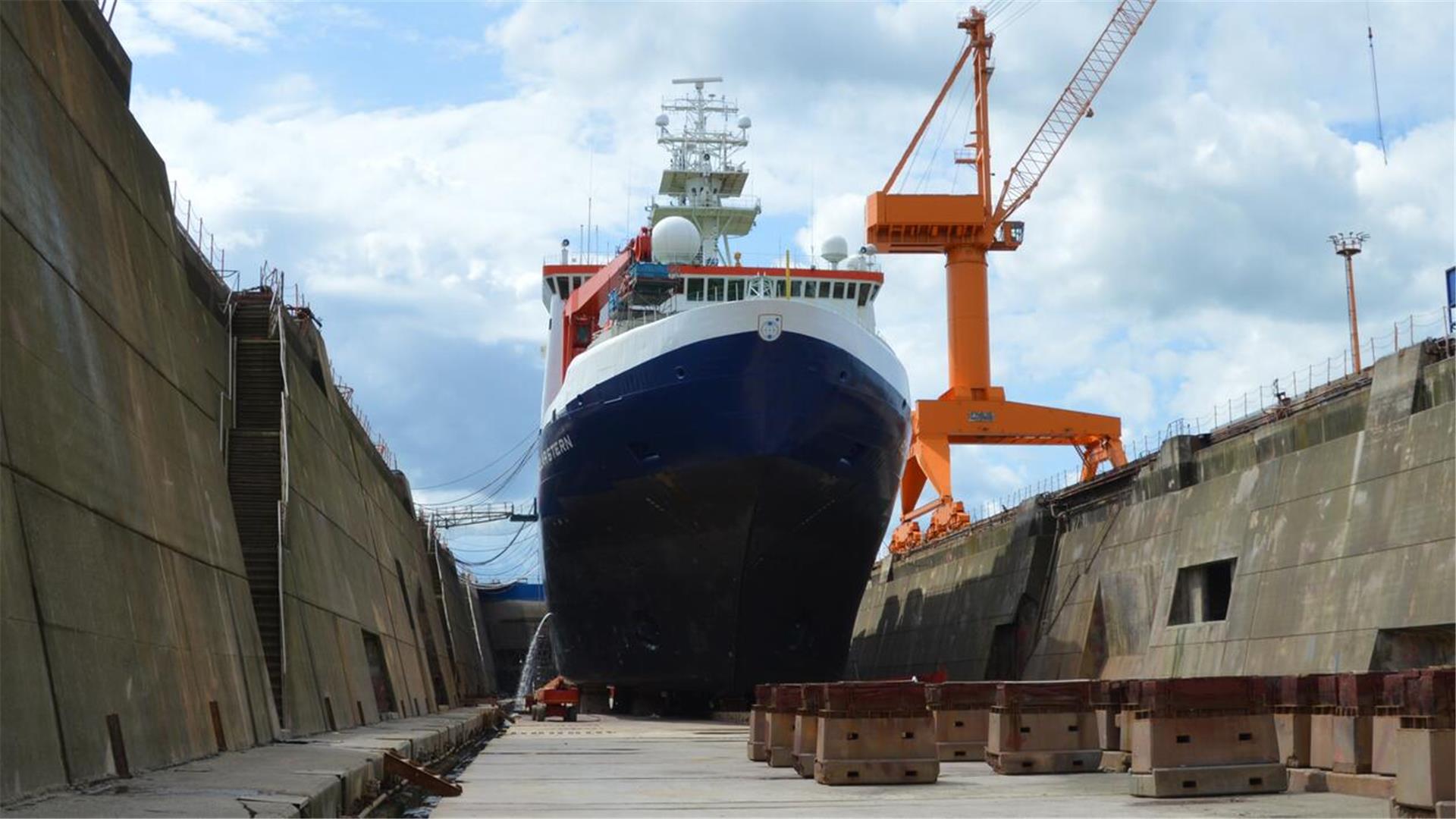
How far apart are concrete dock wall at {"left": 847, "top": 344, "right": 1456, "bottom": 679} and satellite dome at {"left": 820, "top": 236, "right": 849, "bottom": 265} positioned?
8.16 meters

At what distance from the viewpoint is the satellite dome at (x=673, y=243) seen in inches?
1314

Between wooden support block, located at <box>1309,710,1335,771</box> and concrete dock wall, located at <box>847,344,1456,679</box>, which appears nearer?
wooden support block, located at <box>1309,710,1335,771</box>

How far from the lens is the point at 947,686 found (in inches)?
650

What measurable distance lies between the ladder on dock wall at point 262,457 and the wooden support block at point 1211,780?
8.91 meters

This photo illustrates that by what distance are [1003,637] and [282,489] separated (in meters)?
19.1

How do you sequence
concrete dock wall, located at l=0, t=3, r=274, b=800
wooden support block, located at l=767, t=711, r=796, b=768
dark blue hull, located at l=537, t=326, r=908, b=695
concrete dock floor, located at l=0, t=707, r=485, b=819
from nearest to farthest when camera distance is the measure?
concrete dock floor, located at l=0, t=707, r=485, b=819, concrete dock wall, located at l=0, t=3, r=274, b=800, wooden support block, located at l=767, t=711, r=796, b=768, dark blue hull, located at l=537, t=326, r=908, b=695

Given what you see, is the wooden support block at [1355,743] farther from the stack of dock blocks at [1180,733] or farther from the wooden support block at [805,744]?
the wooden support block at [805,744]

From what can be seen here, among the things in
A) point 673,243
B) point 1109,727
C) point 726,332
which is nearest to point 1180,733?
point 1109,727

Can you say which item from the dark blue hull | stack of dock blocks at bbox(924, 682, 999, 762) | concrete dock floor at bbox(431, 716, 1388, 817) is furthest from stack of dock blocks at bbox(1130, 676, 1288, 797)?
the dark blue hull

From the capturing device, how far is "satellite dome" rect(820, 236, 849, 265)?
37.3 meters

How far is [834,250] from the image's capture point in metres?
37.4

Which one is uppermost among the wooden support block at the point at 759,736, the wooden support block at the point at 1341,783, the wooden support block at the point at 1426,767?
the wooden support block at the point at 1426,767

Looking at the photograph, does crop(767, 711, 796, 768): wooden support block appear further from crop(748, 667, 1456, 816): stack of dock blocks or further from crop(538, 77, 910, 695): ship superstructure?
crop(538, 77, 910, 695): ship superstructure

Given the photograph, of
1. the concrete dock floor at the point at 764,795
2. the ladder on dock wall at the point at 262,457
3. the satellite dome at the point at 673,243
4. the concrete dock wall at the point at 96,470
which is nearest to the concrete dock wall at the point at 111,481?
the concrete dock wall at the point at 96,470
